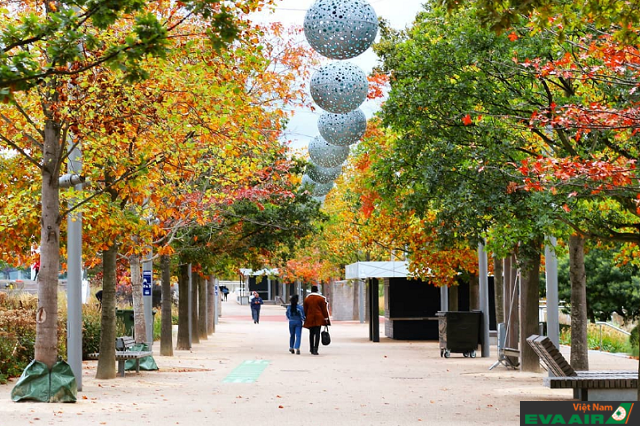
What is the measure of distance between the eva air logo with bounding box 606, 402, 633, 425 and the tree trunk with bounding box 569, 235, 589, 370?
30.2 feet

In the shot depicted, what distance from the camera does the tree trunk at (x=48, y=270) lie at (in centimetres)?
1306

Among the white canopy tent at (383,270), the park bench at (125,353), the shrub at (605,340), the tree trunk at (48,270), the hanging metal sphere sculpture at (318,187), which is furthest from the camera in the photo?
the white canopy tent at (383,270)

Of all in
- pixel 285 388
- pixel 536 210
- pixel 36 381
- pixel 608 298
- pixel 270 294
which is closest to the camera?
pixel 536 210

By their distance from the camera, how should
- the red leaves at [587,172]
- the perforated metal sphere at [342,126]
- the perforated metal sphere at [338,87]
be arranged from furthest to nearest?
the perforated metal sphere at [342,126] < the perforated metal sphere at [338,87] < the red leaves at [587,172]

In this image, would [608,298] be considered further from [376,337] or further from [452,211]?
[452,211]

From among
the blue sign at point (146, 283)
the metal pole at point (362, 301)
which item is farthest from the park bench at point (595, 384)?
the metal pole at point (362, 301)

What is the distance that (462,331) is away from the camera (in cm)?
2544

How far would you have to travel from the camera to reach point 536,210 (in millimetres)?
11750

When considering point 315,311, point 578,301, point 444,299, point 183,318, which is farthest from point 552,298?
point 444,299

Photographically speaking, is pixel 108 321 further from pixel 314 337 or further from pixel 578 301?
pixel 314 337

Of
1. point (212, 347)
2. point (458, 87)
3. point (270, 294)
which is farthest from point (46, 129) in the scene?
point (270, 294)

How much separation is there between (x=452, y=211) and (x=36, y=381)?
601cm

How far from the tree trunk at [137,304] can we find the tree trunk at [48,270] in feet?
27.4

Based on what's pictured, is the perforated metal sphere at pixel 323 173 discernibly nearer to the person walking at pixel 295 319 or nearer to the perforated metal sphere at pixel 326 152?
the perforated metal sphere at pixel 326 152
